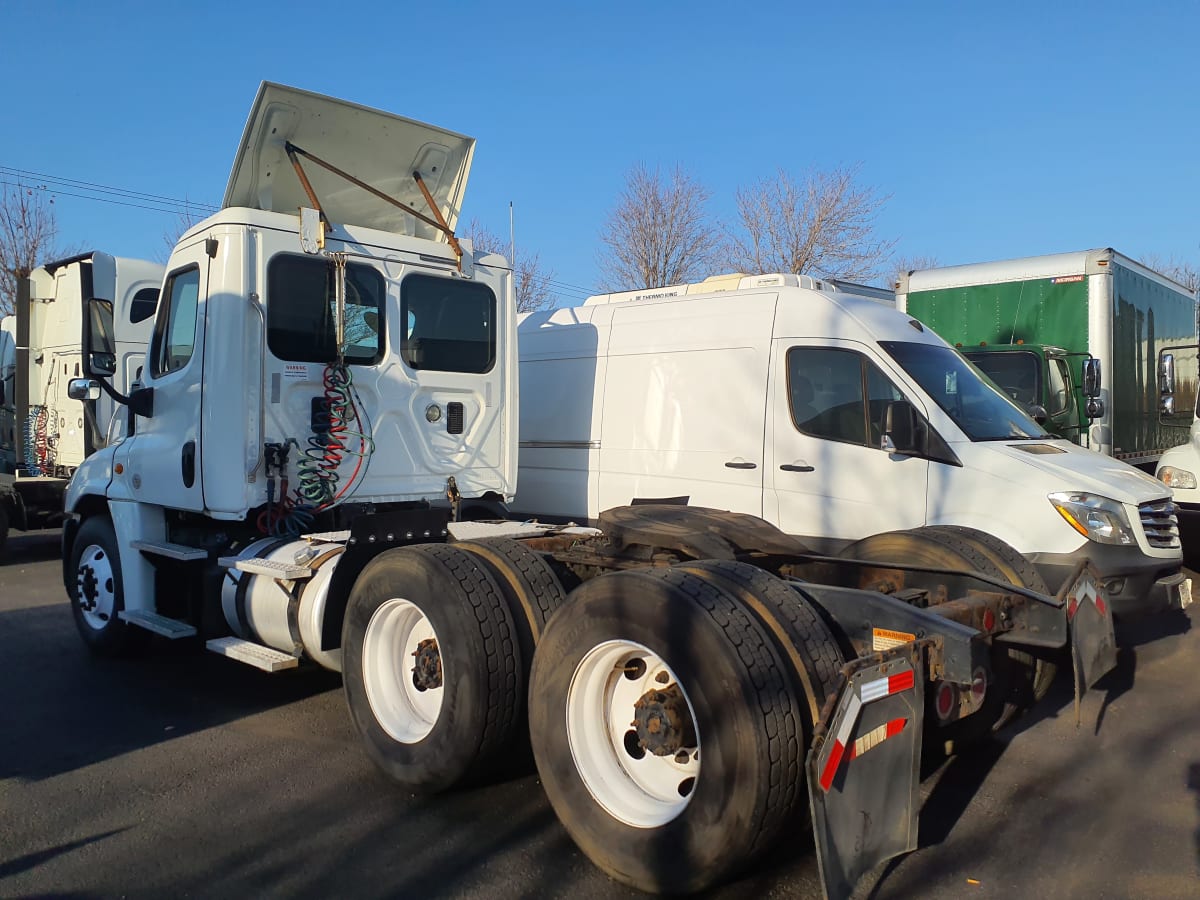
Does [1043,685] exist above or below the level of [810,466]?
below

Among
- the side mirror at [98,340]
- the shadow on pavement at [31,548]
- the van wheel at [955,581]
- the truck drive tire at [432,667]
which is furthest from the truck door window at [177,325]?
the shadow on pavement at [31,548]

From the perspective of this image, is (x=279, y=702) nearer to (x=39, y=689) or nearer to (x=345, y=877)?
(x=39, y=689)

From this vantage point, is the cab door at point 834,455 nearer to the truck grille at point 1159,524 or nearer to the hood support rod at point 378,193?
the truck grille at point 1159,524

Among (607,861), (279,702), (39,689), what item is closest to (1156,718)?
(607,861)

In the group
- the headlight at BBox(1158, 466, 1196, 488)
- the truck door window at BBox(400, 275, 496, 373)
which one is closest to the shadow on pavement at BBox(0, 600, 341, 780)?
the truck door window at BBox(400, 275, 496, 373)

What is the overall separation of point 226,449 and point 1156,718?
5951 mm

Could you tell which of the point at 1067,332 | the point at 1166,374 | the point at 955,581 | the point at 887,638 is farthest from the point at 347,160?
the point at 1166,374

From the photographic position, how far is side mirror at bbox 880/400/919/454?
20.8ft

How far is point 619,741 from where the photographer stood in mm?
3768

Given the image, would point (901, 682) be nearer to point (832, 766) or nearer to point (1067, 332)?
point (832, 766)

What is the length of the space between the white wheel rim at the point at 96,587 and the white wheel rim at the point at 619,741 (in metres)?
4.52

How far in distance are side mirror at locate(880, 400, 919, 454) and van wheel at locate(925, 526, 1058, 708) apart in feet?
5.36

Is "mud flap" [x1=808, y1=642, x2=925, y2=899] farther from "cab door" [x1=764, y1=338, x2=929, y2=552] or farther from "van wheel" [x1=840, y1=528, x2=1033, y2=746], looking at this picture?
"cab door" [x1=764, y1=338, x2=929, y2=552]

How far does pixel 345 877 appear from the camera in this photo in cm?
371
